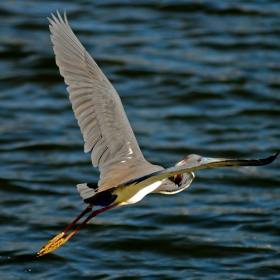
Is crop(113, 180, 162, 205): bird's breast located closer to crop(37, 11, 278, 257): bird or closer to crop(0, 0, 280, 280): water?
crop(37, 11, 278, 257): bird

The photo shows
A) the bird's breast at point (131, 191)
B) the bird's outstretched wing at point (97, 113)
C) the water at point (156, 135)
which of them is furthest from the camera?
the water at point (156, 135)

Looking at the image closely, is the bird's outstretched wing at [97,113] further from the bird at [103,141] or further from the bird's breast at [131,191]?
the bird's breast at [131,191]

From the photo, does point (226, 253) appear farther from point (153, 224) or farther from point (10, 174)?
point (10, 174)

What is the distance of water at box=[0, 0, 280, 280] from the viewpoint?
25.9 ft

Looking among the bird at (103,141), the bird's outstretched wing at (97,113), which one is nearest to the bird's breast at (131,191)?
the bird at (103,141)

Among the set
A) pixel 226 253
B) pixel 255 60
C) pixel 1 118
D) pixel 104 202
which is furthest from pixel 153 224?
pixel 255 60

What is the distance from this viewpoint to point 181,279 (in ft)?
24.1

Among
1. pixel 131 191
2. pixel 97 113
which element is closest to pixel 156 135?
pixel 97 113

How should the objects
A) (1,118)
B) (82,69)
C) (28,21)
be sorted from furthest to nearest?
1. (28,21)
2. (1,118)
3. (82,69)

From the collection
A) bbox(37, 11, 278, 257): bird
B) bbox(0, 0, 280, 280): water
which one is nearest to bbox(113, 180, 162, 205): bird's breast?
bbox(37, 11, 278, 257): bird

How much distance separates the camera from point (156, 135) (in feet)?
35.1

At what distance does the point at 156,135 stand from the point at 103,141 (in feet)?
13.7

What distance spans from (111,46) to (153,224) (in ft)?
17.6

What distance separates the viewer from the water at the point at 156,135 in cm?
790
